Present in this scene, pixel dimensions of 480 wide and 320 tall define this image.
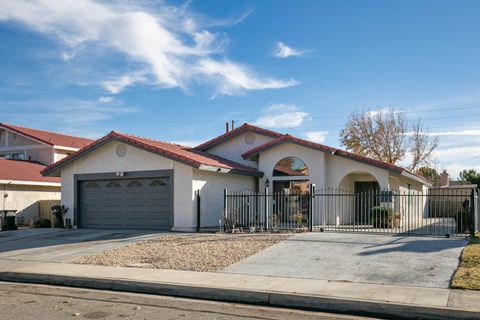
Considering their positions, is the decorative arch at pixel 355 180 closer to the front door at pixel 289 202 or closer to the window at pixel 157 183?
the front door at pixel 289 202

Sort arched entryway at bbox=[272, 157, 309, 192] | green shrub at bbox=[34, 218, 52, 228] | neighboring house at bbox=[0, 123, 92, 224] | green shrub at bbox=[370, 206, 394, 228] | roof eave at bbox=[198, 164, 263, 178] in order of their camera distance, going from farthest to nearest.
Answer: neighboring house at bbox=[0, 123, 92, 224] < green shrub at bbox=[34, 218, 52, 228] < arched entryway at bbox=[272, 157, 309, 192] < green shrub at bbox=[370, 206, 394, 228] < roof eave at bbox=[198, 164, 263, 178]

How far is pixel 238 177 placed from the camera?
2391cm

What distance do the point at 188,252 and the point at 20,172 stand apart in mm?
18948

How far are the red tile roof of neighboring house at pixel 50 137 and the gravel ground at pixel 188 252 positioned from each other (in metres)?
21.5

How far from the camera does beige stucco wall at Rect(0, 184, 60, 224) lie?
28891 millimetres

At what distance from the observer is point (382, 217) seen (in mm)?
21750

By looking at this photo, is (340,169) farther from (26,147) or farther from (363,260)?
(26,147)

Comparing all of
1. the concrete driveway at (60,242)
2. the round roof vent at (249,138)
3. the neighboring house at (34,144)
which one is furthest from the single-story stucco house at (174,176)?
the neighboring house at (34,144)

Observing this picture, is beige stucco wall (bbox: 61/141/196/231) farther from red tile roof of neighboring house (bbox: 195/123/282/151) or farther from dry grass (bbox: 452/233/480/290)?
dry grass (bbox: 452/233/480/290)

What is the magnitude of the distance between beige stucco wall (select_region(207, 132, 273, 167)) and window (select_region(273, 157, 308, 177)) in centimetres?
191

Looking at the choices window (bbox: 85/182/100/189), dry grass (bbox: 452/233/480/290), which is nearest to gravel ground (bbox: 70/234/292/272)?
dry grass (bbox: 452/233/480/290)

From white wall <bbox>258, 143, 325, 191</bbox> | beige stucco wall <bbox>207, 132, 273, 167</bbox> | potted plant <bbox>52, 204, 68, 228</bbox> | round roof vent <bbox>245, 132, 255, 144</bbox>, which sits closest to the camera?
white wall <bbox>258, 143, 325, 191</bbox>

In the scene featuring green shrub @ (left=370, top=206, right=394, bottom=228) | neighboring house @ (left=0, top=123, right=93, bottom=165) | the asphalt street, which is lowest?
the asphalt street

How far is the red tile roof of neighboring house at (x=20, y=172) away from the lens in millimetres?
28812
